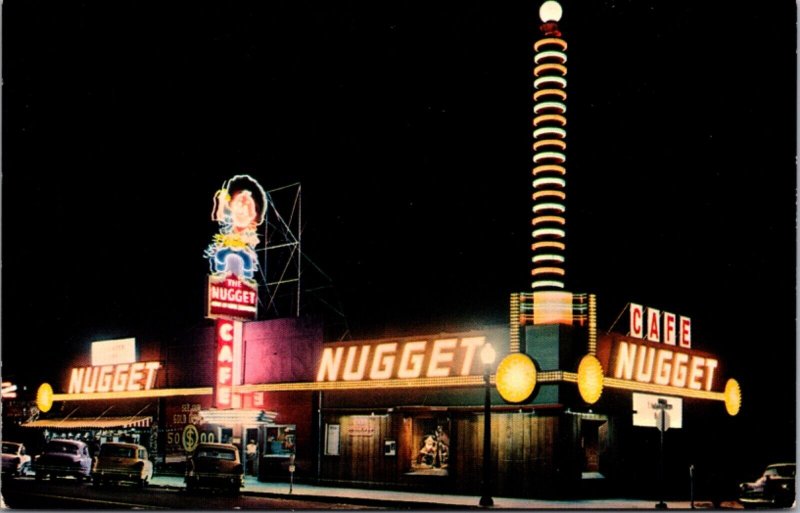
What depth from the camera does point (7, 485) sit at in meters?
31.9

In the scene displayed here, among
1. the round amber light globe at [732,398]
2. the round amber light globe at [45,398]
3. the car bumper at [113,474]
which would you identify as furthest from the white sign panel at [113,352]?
the round amber light globe at [732,398]

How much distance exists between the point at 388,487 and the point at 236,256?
11.7m

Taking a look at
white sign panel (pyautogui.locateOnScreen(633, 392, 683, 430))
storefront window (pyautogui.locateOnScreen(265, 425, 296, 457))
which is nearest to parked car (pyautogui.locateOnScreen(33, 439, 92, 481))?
storefront window (pyautogui.locateOnScreen(265, 425, 296, 457))

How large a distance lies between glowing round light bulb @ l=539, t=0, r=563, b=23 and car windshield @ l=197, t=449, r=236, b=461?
17769 millimetres

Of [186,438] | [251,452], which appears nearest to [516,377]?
[251,452]

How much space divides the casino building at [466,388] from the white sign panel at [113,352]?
3594mm

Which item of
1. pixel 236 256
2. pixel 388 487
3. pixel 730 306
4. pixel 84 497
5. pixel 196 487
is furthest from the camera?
pixel 730 306

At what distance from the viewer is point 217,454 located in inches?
1204

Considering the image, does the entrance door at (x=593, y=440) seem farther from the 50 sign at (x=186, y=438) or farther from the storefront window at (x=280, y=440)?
the 50 sign at (x=186, y=438)

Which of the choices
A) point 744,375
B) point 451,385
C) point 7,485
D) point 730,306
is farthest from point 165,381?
point 730,306

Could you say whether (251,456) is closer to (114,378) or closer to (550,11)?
(114,378)

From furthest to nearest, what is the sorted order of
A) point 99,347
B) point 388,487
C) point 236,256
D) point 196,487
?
1. point 99,347
2. point 236,256
3. point 388,487
4. point 196,487

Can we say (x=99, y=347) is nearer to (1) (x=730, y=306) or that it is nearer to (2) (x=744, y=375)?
(2) (x=744, y=375)

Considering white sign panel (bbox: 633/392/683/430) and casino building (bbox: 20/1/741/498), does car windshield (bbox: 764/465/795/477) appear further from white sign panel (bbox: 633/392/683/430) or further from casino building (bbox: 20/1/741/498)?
casino building (bbox: 20/1/741/498)
